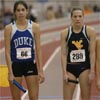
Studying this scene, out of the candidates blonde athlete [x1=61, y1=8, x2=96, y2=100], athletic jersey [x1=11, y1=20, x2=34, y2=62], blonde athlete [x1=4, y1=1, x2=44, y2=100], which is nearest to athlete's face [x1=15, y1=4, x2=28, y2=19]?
blonde athlete [x1=4, y1=1, x2=44, y2=100]

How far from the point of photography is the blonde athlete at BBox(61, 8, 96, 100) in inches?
259

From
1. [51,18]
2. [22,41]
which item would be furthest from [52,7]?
[22,41]

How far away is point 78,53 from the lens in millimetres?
6645

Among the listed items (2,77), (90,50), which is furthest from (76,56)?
(2,77)

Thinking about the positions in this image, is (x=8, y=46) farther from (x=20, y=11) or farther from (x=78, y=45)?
(x=78, y=45)

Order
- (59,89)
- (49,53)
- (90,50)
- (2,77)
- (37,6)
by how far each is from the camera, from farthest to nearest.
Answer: (37,6)
(49,53)
(59,89)
(2,77)
(90,50)

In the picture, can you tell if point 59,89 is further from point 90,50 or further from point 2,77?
point 90,50

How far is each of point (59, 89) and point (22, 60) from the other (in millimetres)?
3746

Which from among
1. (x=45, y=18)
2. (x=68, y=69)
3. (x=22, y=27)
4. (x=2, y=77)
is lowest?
(x=45, y=18)

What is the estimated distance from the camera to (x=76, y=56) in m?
6.64

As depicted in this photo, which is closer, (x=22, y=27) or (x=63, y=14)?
(x=22, y=27)

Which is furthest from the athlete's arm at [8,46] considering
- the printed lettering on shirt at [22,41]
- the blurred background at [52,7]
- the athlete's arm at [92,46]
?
the blurred background at [52,7]

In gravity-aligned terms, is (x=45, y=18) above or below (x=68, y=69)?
below

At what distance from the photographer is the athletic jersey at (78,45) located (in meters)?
6.61
